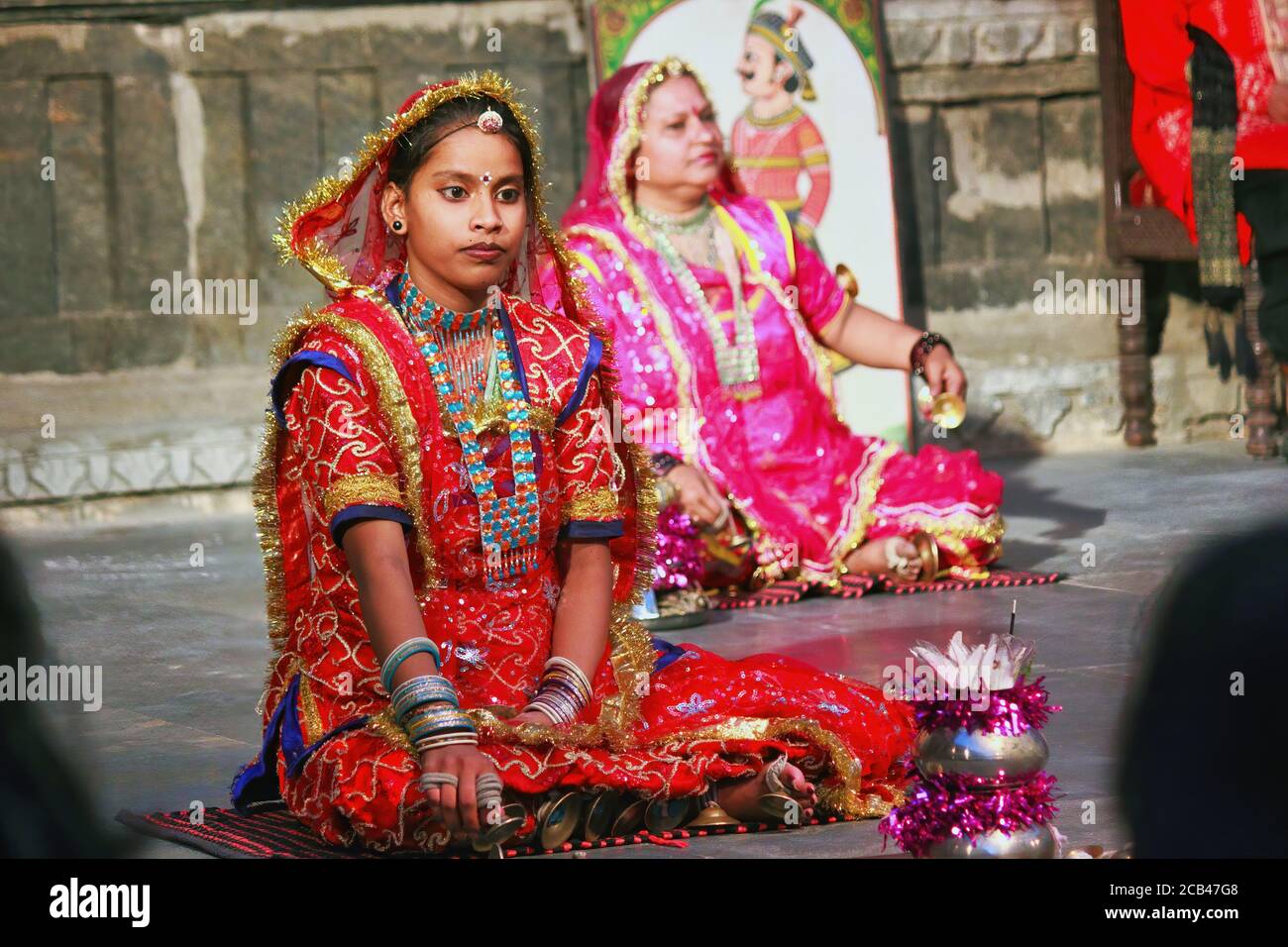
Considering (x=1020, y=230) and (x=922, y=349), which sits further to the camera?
(x=1020, y=230)

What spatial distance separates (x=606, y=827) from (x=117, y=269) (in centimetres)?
570

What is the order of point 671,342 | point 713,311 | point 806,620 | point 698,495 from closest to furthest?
point 806,620 → point 698,495 → point 671,342 → point 713,311

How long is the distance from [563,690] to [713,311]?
309cm

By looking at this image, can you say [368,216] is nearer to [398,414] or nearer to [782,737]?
[398,414]

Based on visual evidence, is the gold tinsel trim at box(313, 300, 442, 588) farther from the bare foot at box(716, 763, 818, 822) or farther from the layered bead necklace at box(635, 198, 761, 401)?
the layered bead necklace at box(635, 198, 761, 401)

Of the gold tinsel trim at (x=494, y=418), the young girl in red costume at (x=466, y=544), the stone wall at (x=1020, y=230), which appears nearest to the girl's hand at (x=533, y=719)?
the young girl in red costume at (x=466, y=544)

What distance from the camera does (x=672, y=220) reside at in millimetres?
6672

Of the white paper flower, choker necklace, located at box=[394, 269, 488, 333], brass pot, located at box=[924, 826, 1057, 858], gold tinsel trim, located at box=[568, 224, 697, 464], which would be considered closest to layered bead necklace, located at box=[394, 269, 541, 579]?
choker necklace, located at box=[394, 269, 488, 333]

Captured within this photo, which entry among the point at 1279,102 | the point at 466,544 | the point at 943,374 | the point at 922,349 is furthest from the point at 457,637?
the point at 1279,102

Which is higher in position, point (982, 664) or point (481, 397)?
point (481, 397)

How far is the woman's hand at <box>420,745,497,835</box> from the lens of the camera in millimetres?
3285

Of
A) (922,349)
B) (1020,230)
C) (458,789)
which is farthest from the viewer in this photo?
(1020,230)

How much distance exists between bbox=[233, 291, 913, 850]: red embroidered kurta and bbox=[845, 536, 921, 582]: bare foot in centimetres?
249
